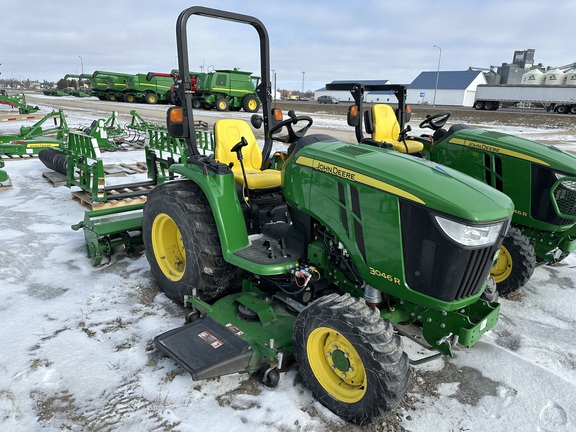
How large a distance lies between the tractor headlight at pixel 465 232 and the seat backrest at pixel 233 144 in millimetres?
2083

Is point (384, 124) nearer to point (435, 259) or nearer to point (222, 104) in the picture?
point (435, 259)

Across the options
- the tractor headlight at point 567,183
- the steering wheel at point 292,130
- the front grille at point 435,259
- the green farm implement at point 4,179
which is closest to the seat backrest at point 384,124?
the tractor headlight at point 567,183

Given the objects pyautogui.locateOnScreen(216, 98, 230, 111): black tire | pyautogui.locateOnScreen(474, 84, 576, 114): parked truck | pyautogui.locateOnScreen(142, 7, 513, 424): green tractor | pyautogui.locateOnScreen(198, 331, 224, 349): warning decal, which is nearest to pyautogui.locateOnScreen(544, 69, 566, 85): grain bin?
pyautogui.locateOnScreen(474, 84, 576, 114): parked truck

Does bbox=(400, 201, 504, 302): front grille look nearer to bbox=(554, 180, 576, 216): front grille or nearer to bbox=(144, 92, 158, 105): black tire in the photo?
bbox=(554, 180, 576, 216): front grille

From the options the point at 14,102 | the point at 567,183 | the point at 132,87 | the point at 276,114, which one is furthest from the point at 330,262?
the point at 132,87

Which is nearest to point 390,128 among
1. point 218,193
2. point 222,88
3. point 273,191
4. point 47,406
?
point 273,191

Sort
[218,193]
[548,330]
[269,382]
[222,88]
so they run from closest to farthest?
1. [269,382]
2. [218,193]
3. [548,330]
4. [222,88]

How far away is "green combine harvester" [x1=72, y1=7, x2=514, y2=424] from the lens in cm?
228

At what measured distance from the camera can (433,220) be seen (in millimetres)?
2246

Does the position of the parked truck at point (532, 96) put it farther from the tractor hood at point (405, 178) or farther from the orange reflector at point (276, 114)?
the tractor hood at point (405, 178)

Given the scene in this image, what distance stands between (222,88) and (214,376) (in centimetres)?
2438

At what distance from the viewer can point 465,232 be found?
2.20 meters

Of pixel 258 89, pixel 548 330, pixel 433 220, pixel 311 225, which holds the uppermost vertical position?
pixel 258 89

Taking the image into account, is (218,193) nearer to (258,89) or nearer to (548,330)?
(258,89)
